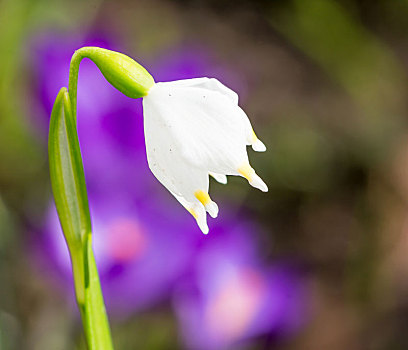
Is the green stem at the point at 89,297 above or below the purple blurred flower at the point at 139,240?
above

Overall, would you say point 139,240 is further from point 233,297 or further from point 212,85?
point 212,85

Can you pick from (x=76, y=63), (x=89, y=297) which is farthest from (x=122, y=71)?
(x=89, y=297)

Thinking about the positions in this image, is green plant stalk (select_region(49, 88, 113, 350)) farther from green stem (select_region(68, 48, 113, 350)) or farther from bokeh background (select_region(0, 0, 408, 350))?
bokeh background (select_region(0, 0, 408, 350))

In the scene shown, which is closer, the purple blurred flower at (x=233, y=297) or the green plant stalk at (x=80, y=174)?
the green plant stalk at (x=80, y=174)

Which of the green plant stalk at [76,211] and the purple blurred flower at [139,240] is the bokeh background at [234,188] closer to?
the purple blurred flower at [139,240]

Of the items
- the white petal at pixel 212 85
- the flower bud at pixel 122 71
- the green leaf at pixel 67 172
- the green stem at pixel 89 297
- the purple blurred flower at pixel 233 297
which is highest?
the white petal at pixel 212 85

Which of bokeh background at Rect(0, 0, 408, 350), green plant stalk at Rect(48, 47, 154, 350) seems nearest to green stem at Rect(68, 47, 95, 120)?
green plant stalk at Rect(48, 47, 154, 350)

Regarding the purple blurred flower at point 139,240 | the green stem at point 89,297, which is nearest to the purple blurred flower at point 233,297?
the purple blurred flower at point 139,240
